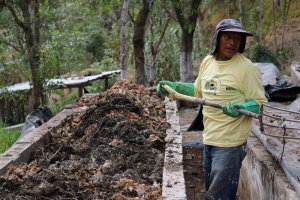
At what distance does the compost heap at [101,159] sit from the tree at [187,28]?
3504mm

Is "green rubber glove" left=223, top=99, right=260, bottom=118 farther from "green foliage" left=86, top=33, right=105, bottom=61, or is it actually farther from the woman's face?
"green foliage" left=86, top=33, right=105, bottom=61

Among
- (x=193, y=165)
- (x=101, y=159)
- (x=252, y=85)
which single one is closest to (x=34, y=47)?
(x=193, y=165)

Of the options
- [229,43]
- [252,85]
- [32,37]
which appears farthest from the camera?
[32,37]

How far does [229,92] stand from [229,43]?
40 cm

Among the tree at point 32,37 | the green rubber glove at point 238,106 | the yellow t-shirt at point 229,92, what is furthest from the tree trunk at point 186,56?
the green rubber glove at point 238,106

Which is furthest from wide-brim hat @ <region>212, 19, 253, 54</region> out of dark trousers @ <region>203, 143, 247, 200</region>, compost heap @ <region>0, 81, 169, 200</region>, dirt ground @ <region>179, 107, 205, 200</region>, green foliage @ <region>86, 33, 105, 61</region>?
green foliage @ <region>86, 33, 105, 61</region>

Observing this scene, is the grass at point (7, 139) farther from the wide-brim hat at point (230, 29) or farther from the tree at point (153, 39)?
the wide-brim hat at point (230, 29)

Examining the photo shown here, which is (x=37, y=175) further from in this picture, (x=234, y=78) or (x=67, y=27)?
(x=67, y=27)

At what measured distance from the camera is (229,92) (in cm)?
398

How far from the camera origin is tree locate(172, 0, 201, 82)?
33.3ft

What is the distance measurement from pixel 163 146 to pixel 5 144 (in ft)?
12.4

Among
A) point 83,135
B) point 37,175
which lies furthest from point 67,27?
point 37,175

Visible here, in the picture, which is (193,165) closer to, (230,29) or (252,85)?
(252,85)

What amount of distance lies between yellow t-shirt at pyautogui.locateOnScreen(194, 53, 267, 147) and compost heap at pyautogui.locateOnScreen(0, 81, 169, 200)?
69 cm
